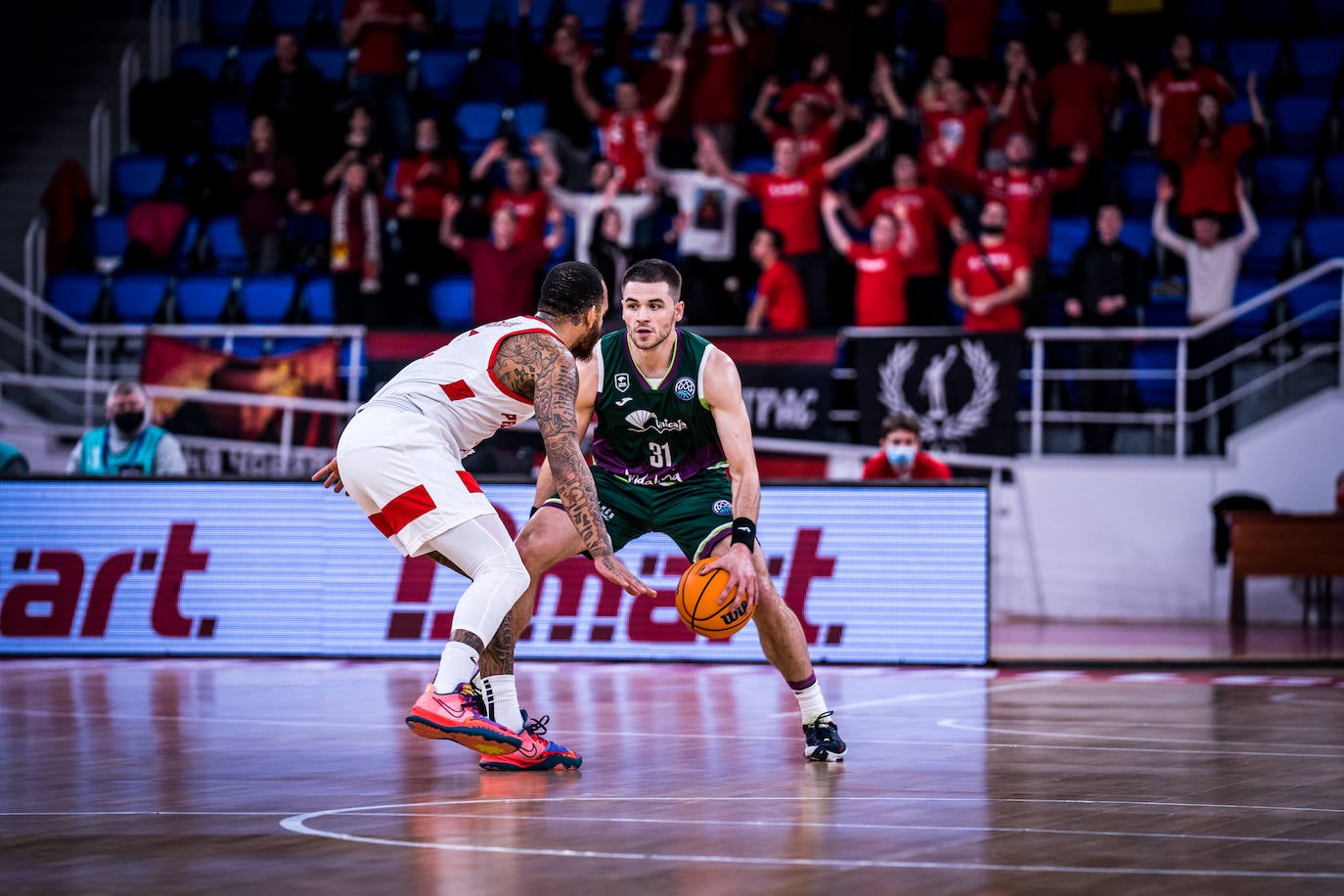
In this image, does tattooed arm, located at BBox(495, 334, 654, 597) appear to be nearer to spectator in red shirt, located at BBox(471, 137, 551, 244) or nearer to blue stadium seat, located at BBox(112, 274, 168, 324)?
spectator in red shirt, located at BBox(471, 137, 551, 244)

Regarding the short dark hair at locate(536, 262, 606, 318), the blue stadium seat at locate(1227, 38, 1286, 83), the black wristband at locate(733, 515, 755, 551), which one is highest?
the blue stadium seat at locate(1227, 38, 1286, 83)

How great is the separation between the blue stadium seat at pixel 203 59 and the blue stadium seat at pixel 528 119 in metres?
4.11

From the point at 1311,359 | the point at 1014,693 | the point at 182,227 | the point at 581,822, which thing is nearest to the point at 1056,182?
the point at 1311,359

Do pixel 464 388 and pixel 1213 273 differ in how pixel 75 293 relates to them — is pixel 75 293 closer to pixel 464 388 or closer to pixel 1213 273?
pixel 1213 273

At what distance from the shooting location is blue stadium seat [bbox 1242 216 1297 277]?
1702 centimetres

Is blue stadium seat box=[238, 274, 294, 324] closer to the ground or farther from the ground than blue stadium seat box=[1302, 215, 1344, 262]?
closer to the ground

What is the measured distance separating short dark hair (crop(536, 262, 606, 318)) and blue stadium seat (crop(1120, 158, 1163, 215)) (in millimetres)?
11891

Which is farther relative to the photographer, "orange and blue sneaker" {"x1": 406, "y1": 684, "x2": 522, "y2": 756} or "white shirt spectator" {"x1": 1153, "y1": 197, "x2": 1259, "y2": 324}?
"white shirt spectator" {"x1": 1153, "y1": 197, "x2": 1259, "y2": 324}

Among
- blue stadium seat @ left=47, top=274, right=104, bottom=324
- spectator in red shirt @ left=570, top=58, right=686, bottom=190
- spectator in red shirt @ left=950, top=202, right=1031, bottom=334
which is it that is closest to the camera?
spectator in red shirt @ left=950, top=202, right=1031, bottom=334

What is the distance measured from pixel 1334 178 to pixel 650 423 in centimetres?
1186

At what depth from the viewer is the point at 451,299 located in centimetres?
1798

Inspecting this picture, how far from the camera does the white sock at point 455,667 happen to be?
6.79 meters

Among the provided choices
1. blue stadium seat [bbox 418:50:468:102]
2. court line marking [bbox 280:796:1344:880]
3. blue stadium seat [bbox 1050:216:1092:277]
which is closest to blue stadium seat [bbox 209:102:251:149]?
blue stadium seat [bbox 418:50:468:102]

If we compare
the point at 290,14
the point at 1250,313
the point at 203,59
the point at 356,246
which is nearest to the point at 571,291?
the point at 1250,313
